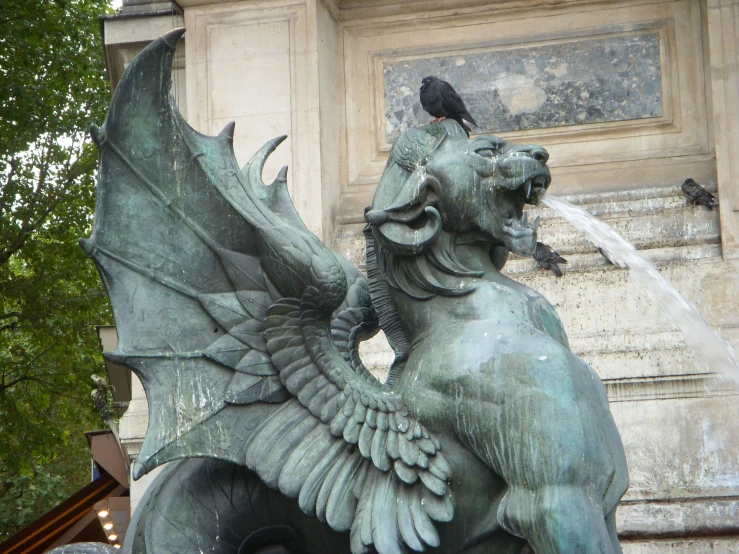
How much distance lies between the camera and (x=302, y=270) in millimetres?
5125

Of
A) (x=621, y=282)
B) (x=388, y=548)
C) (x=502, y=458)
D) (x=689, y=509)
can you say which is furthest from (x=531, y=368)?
(x=621, y=282)

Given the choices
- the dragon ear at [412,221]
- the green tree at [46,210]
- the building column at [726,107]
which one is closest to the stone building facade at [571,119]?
the building column at [726,107]

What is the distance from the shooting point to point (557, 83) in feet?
31.0

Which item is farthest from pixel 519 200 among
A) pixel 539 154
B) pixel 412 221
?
pixel 412 221

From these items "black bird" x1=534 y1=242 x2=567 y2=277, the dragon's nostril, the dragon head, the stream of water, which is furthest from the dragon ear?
"black bird" x1=534 y1=242 x2=567 y2=277

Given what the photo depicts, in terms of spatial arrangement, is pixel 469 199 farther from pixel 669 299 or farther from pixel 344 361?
pixel 669 299

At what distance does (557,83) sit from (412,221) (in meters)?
4.55

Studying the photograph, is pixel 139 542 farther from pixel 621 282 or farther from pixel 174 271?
pixel 621 282

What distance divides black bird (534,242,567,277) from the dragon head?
370cm

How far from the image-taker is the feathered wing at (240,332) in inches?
193

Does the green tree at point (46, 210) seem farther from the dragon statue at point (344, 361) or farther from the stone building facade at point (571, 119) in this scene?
the dragon statue at point (344, 361)

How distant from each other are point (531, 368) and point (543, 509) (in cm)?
43

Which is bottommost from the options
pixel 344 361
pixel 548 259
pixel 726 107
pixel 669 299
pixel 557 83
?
pixel 344 361

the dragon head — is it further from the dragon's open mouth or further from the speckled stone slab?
the speckled stone slab
